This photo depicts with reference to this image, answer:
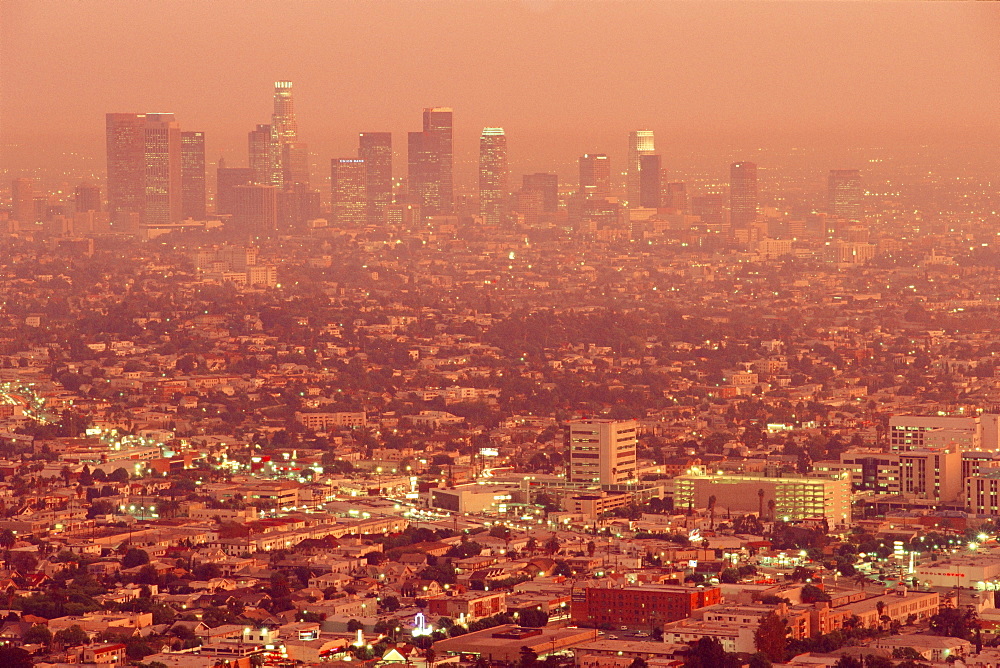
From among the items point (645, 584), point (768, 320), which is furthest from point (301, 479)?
point (768, 320)

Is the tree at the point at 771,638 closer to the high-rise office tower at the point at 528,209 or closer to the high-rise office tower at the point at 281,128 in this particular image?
the high-rise office tower at the point at 281,128

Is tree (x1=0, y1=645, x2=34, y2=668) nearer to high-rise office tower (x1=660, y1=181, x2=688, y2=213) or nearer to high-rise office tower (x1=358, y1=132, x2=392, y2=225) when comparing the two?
high-rise office tower (x1=358, y1=132, x2=392, y2=225)

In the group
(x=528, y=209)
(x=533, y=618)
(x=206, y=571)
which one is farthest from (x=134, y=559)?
(x=528, y=209)

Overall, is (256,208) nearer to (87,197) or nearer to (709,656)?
(87,197)

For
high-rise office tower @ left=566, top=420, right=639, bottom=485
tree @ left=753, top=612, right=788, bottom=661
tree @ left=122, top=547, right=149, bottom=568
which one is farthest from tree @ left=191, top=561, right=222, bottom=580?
high-rise office tower @ left=566, top=420, right=639, bottom=485

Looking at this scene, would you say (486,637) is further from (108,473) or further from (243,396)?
(243,396)
